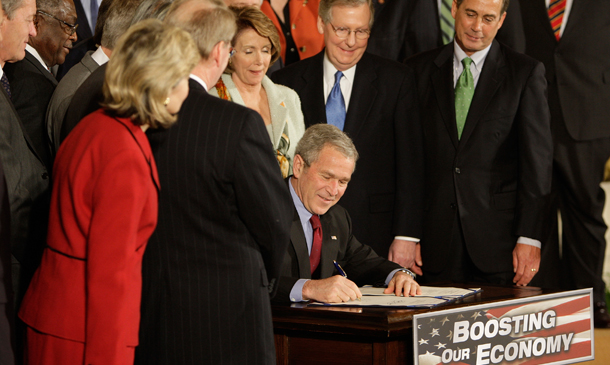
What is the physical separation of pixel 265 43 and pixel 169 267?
49.3 inches

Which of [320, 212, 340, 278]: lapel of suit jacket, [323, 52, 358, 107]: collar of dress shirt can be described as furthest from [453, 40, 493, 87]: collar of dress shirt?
[320, 212, 340, 278]: lapel of suit jacket

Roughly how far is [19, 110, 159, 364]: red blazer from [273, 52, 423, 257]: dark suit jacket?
164 centimetres

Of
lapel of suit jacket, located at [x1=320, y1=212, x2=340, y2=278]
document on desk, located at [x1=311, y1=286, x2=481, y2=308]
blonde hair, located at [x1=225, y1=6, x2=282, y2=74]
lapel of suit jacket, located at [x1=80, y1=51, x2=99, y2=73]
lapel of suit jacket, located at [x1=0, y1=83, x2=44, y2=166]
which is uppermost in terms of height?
blonde hair, located at [x1=225, y1=6, x2=282, y2=74]

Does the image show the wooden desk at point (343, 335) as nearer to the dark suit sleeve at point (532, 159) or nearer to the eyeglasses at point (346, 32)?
the dark suit sleeve at point (532, 159)

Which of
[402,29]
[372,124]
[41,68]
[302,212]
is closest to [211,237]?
[302,212]

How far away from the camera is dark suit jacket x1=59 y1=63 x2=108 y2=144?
2188 mm

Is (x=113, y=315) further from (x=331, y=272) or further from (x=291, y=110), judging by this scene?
(x=291, y=110)

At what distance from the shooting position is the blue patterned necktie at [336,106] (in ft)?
10.6

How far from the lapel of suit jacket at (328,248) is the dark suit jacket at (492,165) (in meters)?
0.89

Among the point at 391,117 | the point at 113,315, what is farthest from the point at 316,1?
the point at 113,315

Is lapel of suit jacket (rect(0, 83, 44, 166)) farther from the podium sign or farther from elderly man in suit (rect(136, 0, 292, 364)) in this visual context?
the podium sign

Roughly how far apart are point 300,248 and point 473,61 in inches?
57.7

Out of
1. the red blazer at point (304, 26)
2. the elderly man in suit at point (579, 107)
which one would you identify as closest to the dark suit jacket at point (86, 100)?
the red blazer at point (304, 26)

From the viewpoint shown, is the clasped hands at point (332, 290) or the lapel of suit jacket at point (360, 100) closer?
the clasped hands at point (332, 290)
